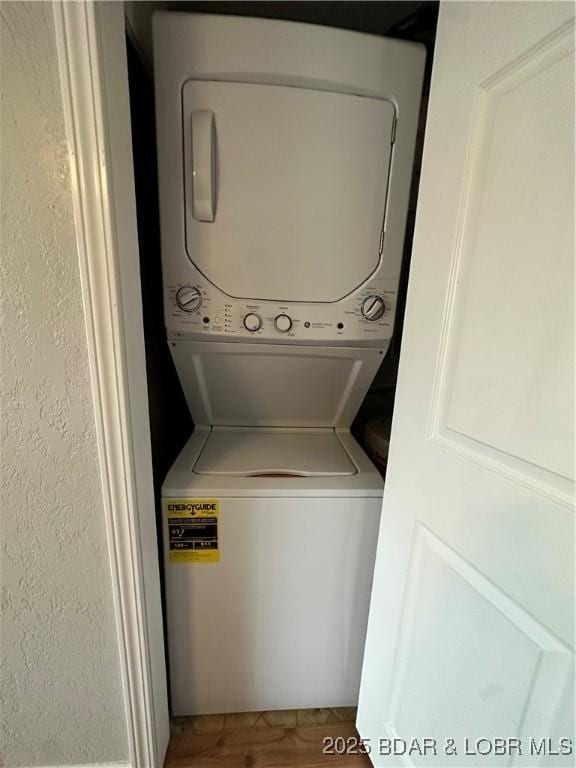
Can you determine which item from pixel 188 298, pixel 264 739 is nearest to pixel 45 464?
pixel 188 298

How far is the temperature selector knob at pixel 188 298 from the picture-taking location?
3.27ft

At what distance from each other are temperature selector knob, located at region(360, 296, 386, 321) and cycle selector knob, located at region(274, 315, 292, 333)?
0.22 m

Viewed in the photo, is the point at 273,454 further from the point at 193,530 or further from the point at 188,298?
the point at 188,298

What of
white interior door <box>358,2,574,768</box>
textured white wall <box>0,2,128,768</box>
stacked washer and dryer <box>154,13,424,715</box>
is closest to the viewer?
white interior door <box>358,2,574,768</box>

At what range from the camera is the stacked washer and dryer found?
0.87 meters

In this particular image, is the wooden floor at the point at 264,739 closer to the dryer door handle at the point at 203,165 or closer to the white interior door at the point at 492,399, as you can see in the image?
the white interior door at the point at 492,399

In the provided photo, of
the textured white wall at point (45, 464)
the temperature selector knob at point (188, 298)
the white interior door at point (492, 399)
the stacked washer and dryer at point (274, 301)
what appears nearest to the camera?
the white interior door at point (492, 399)

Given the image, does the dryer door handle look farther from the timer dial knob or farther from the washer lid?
the washer lid

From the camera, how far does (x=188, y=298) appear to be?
3.28 feet

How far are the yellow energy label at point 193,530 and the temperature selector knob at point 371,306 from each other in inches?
27.2

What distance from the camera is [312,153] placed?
92 cm

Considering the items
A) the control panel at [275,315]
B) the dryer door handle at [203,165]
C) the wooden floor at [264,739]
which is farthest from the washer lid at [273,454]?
the wooden floor at [264,739]

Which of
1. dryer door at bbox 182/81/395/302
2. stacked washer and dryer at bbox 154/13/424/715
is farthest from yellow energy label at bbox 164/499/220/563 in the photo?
dryer door at bbox 182/81/395/302

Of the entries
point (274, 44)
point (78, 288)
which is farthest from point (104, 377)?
point (274, 44)
